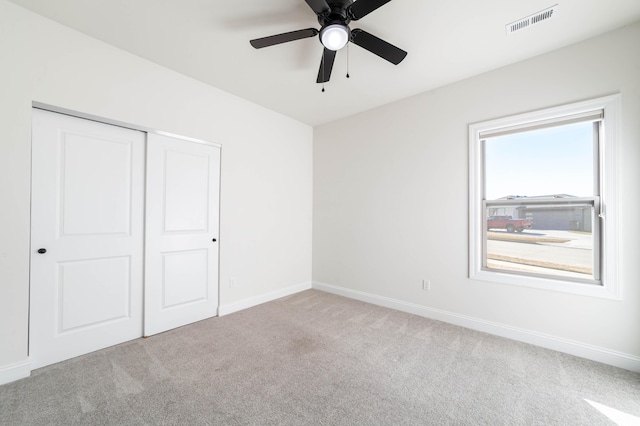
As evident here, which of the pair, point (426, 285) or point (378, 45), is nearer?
point (378, 45)

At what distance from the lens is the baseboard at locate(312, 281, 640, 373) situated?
218 centimetres

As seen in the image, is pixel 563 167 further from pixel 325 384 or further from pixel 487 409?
pixel 325 384

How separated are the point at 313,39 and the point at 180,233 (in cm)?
245

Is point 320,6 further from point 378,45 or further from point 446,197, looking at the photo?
point 446,197

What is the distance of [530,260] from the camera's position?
2711 mm

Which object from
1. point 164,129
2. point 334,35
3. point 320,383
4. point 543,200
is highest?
point 334,35

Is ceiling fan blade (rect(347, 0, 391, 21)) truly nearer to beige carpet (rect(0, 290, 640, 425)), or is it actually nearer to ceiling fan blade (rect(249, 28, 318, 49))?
ceiling fan blade (rect(249, 28, 318, 49))

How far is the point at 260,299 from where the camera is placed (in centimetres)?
370

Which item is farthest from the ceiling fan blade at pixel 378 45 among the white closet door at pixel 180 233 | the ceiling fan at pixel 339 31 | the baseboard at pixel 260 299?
the baseboard at pixel 260 299

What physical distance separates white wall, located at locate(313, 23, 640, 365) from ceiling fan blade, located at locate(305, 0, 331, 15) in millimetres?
1976

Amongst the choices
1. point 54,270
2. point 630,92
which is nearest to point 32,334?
point 54,270

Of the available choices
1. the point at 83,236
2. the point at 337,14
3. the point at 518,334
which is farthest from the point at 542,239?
the point at 83,236

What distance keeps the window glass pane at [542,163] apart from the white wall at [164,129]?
2.74 metres

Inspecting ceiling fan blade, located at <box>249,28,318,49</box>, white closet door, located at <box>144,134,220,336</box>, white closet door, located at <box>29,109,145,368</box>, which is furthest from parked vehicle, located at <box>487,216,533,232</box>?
white closet door, located at <box>29,109,145,368</box>
